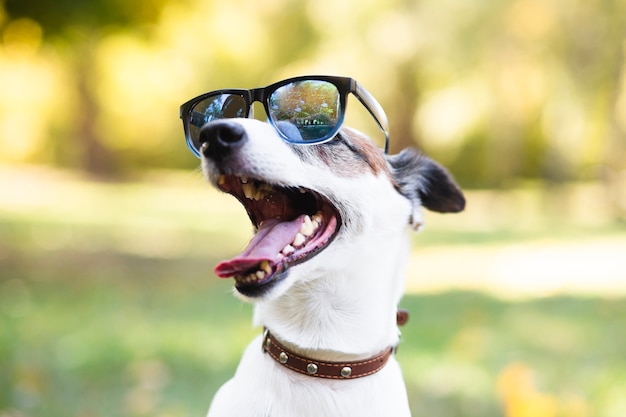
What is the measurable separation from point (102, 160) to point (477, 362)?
2078 cm

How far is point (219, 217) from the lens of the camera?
13.6 metres

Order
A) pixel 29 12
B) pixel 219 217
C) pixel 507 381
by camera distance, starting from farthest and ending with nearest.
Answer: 1. pixel 219 217
2. pixel 29 12
3. pixel 507 381

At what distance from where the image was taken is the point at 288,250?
6.56ft

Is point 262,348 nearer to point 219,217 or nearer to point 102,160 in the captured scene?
point 219,217

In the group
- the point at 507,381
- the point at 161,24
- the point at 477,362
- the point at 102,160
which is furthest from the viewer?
the point at 102,160

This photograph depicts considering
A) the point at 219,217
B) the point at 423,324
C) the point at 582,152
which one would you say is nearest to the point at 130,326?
the point at 423,324

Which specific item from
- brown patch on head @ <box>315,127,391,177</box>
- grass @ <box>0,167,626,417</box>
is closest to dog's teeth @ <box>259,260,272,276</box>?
brown patch on head @ <box>315,127,391,177</box>

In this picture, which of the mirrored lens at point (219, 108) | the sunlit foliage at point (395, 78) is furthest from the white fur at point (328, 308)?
the sunlit foliage at point (395, 78)

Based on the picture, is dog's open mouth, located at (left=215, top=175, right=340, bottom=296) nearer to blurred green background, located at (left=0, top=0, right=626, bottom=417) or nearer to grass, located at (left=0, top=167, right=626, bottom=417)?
blurred green background, located at (left=0, top=0, right=626, bottom=417)

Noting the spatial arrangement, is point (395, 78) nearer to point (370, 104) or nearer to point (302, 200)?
point (370, 104)

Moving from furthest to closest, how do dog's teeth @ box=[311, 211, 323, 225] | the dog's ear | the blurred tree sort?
the blurred tree < the dog's ear < dog's teeth @ box=[311, 211, 323, 225]

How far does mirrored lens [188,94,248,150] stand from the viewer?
224 cm

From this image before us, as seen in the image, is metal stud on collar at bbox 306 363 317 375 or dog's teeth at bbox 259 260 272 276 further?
metal stud on collar at bbox 306 363 317 375

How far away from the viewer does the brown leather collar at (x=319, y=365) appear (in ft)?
6.84
